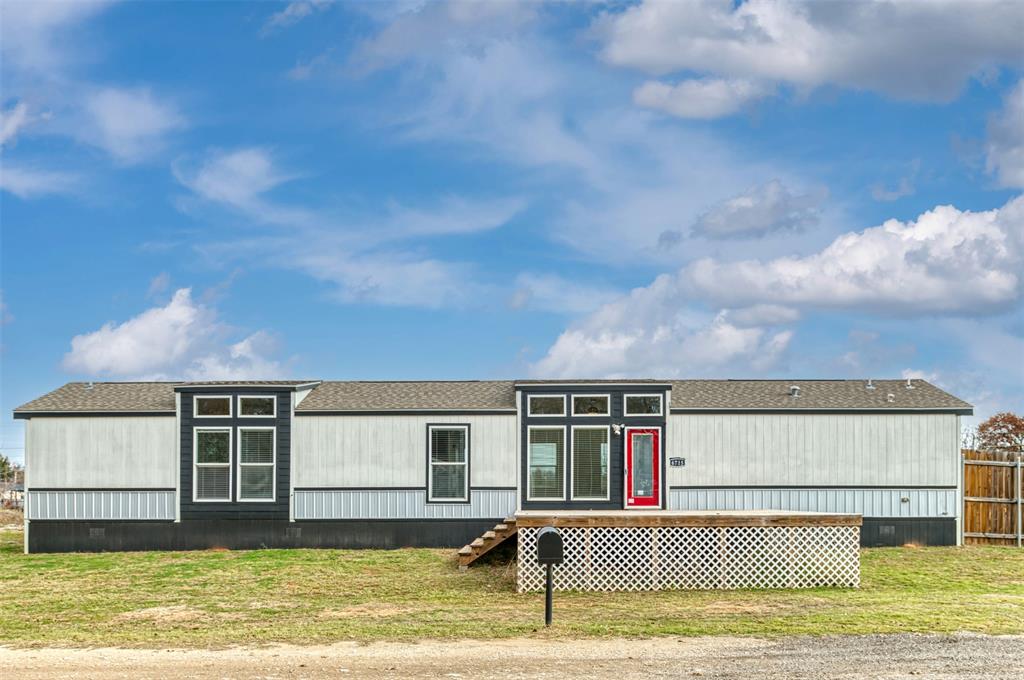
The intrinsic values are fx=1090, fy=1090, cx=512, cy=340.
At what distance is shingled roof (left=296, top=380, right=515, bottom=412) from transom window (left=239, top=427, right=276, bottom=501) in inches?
36.1

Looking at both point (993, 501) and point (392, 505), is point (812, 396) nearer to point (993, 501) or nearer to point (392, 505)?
point (993, 501)

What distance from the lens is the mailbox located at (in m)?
12.5

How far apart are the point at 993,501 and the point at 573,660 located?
1492 centimetres

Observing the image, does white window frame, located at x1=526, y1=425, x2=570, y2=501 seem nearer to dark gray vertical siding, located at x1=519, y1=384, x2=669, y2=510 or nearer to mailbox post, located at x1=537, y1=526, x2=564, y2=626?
dark gray vertical siding, located at x1=519, y1=384, x2=669, y2=510

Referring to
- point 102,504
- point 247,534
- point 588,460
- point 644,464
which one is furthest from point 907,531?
point 102,504

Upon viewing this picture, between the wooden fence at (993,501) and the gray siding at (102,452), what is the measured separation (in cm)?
1618

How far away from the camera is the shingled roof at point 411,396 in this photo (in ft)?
72.4

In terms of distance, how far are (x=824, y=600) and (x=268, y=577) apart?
8525 mm

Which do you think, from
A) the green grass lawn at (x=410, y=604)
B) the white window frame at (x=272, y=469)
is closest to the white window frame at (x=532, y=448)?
the green grass lawn at (x=410, y=604)

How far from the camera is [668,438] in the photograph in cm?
2184

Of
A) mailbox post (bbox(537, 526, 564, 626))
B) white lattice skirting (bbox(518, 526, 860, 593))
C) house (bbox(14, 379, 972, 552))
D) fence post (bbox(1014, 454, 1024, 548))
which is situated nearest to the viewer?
mailbox post (bbox(537, 526, 564, 626))

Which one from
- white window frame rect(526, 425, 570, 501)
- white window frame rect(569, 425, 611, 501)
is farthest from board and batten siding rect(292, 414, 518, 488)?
white window frame rect(569, 425, 611, 501)

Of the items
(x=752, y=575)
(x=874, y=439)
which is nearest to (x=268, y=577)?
(x=752, y=575)

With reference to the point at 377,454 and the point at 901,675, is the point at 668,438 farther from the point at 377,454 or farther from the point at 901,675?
the point at 901,675
